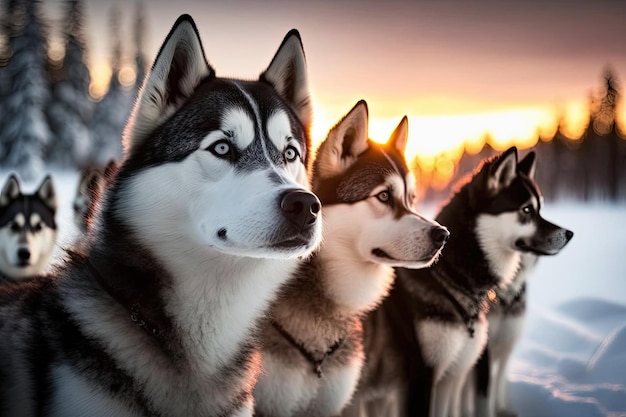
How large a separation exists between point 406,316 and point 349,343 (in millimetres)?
695

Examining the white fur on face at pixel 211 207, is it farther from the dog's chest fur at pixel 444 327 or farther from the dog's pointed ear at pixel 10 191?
the dog's pointed ear at pixel 10 191

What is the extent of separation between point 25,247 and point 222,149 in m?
4.05

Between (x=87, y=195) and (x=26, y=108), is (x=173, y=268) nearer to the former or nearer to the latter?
(x=87, y=195)

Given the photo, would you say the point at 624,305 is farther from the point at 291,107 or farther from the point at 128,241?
the point at 128,241

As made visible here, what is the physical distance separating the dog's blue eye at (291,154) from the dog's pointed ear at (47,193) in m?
4.53

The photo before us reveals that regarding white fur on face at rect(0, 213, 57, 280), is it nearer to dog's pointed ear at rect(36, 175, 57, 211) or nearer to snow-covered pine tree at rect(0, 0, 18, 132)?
dog's pointed ear at rect(36, 175, 57, 211)

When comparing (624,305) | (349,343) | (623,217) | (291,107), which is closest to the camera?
(291,107)

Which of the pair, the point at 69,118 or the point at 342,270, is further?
the point at 69,118

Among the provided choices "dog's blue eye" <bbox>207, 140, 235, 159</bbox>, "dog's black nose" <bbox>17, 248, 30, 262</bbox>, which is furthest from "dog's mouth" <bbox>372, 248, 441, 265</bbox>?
"dog's black nose" <bbox>17, 248, 30, 262</bbox>

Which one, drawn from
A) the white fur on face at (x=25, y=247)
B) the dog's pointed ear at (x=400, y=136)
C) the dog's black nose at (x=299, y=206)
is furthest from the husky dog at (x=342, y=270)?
the white fur on face at (x=25, y=247)

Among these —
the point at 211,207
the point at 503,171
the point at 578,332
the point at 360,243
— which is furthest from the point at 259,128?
the point at 578,332

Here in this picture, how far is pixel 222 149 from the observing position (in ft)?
6.93

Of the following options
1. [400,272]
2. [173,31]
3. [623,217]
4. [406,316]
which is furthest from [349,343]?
[623,217]

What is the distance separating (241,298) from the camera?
219 cm
